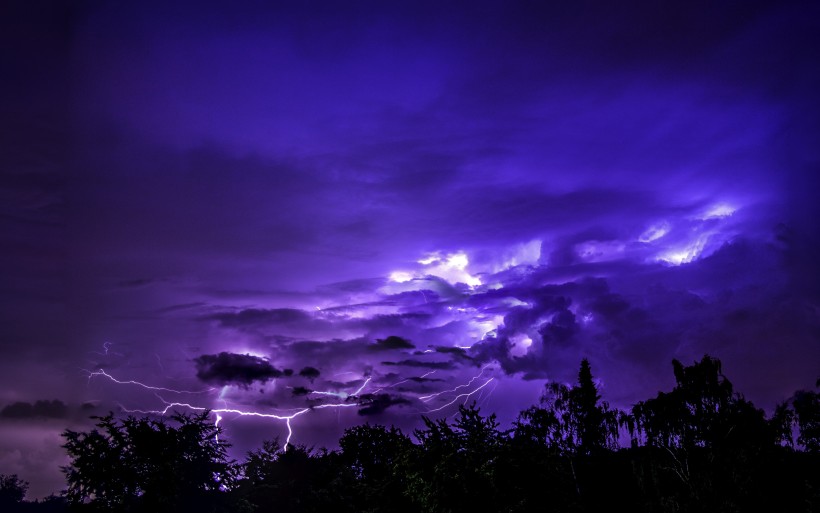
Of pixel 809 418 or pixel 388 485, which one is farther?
pixel 809 418

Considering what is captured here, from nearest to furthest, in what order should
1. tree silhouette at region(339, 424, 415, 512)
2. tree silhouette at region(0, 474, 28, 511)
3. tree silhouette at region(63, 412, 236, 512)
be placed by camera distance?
tree silhouette at region(339, 424, 415, 512)
tree silhouette at region(63, 412, 236, 512)
tree silhouette at region(0, 474, 28, 511)

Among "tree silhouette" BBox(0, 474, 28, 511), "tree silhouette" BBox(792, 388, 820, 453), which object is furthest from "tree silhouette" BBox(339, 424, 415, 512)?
"tree silhouette" BBox(0, 474, 28, 511)

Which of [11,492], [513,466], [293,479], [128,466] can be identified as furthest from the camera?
[11,492]

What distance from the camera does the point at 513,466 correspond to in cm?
1471

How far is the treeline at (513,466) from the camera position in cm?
1490

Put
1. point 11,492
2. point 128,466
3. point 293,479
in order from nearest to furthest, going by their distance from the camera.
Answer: point 128,466, point 293,479, point 11,492

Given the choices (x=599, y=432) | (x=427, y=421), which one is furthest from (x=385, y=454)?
(x=599, y=432)

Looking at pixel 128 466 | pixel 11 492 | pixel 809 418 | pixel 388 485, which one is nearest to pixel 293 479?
pixel 128 466

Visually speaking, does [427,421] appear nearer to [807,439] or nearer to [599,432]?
[807,439]

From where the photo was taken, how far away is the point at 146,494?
3312 centimetres

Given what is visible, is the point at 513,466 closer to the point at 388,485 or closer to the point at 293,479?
Answer: the point at 388,485

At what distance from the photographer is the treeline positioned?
14.9 metres

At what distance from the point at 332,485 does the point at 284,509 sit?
39.2 feet

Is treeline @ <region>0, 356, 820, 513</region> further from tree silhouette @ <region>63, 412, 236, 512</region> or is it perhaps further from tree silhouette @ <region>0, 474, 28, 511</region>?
tree silhouette @ <region>0, 474, 28, 511</region>
